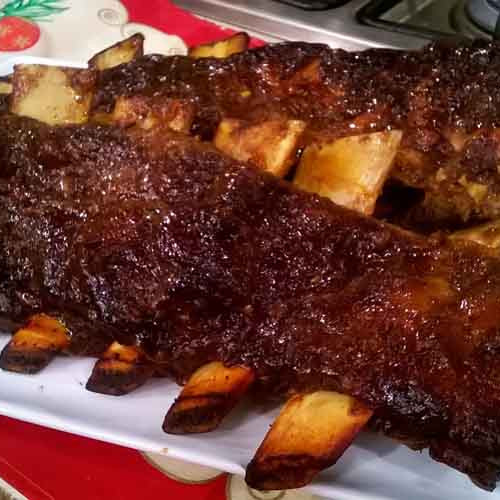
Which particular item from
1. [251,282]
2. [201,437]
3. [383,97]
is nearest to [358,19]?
[383,97]

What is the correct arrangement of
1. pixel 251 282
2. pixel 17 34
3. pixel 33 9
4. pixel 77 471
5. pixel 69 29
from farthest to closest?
1. pixel 33 9
2. pixel 69 29
3. pixel 17 34
4. pixel 77 471
5. pixel 251 282

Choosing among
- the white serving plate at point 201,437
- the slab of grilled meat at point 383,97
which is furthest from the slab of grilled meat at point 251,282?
the slab of grilled meat at point 383,97

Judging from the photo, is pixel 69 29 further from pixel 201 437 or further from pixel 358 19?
pixel 201 437

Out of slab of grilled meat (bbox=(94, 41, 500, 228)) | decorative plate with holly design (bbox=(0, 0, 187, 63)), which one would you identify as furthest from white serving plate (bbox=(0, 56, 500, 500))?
decorative plate with holly design (bbox=(0, 0, 187, 63))

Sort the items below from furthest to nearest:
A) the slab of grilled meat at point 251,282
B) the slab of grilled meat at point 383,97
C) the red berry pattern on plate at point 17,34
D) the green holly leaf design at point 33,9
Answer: the green holly leaf design at point 33,9, the red berry pattern on plate at point 17,34, the slab of grilled meat at point 383,97, the slab of grilled meat at point 251,282

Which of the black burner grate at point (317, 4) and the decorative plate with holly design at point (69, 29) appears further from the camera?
the black burner grate at point (317, 4)

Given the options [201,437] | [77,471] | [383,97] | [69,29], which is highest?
[383,97]

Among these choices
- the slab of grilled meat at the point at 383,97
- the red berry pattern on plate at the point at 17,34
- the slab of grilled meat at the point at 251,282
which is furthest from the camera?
the red berry pattern on plate at the point at 17,34

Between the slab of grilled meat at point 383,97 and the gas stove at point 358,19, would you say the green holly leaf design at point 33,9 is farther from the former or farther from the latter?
the slab of grilled meat at point 383,97
